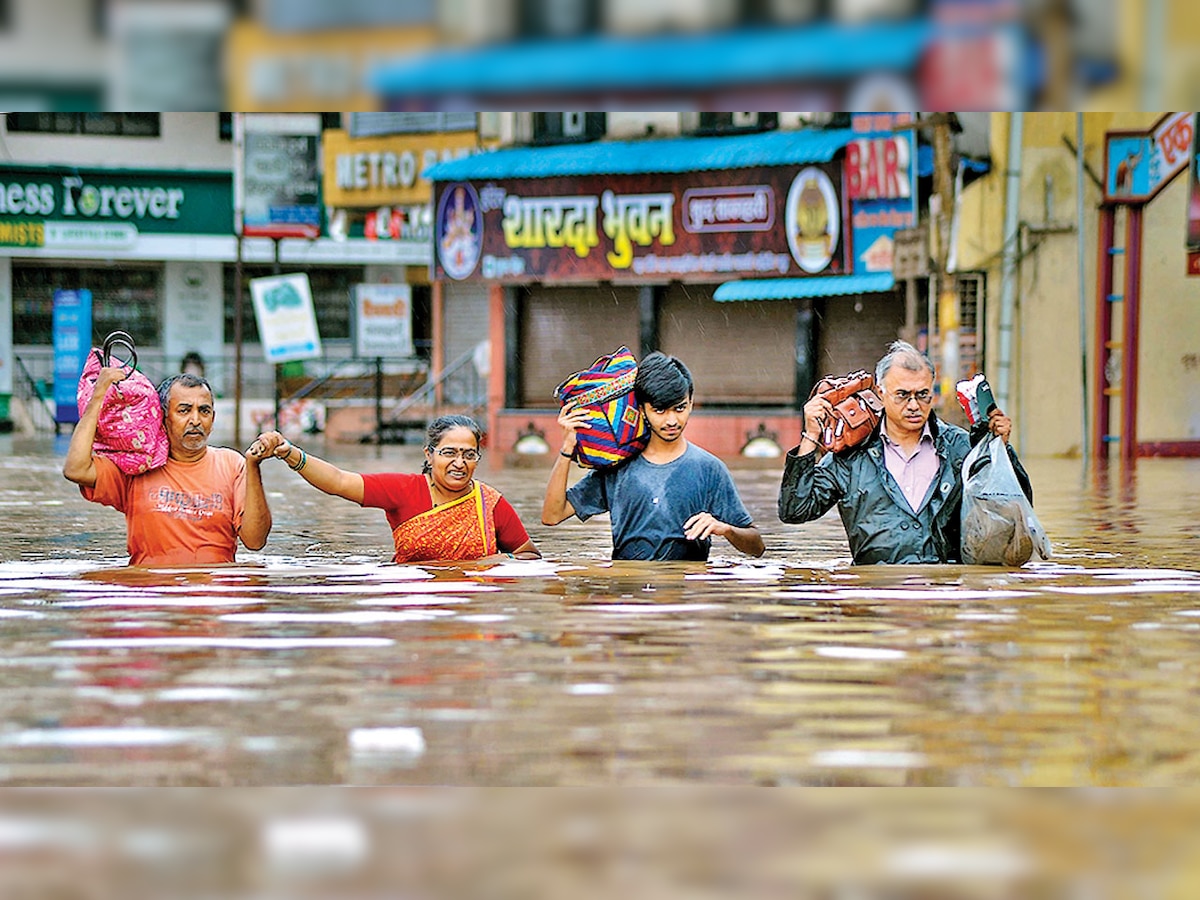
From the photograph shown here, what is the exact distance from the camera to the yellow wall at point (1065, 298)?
63.5 feet

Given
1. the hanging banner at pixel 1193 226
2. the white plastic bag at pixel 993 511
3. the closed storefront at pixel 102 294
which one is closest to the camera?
the white plastic bag at pixel 993 511

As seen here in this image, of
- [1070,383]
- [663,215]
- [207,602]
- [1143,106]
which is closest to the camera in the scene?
[1143,106]

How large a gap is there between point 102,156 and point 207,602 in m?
30.1

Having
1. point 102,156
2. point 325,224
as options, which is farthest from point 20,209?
point 325,224

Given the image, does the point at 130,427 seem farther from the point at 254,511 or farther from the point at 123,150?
the point at 123,150

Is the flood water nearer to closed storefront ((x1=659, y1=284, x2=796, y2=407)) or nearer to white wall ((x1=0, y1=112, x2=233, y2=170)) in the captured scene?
closed storefront ((x1=659, y1=284, x2=796, y2=407))

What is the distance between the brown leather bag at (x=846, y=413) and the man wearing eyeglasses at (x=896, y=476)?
1.6 inches

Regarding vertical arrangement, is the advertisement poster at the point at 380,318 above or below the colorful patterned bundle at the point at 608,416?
above

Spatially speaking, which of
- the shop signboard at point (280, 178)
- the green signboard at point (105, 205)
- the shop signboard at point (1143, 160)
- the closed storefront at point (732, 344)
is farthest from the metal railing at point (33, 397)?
the shop signboard at point (1143, 160)

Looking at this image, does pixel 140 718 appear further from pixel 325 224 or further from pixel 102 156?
pixel 102 156

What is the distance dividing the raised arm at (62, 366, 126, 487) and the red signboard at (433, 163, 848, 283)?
18122mm

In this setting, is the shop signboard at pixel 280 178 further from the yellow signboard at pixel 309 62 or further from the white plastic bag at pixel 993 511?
the yellow signboard at pixel 309 62

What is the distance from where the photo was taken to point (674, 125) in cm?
2539

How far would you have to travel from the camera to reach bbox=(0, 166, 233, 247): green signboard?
32.8 m
